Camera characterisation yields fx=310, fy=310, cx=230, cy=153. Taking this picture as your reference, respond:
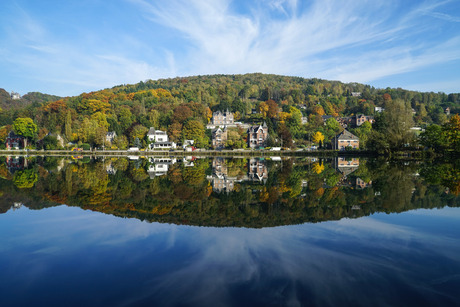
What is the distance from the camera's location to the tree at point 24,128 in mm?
82312

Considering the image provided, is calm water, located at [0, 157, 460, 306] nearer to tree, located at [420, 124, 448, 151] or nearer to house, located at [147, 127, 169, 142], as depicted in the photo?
tree, located at [420, 124, 448, 151]

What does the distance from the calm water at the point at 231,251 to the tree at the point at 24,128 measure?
83338 mm

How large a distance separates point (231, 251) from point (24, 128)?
93730 mm

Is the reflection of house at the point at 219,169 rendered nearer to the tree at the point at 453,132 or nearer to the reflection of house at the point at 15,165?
the reflection of house at the point at 15,165

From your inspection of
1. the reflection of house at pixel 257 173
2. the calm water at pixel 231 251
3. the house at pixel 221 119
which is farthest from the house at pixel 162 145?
the calm water at pixel 231 251

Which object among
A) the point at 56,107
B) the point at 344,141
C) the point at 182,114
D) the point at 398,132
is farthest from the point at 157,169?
the point at 56,107

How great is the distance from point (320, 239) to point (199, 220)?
372cm

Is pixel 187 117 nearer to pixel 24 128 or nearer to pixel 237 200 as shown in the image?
pixel 24 128

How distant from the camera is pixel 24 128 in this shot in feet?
271

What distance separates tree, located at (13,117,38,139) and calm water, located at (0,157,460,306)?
8334cm

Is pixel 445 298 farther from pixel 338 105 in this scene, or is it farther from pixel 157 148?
pixel 338 105

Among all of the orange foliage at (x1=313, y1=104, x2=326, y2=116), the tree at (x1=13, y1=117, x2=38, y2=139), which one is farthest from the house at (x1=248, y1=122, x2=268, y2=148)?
the tree at (x1=13, y1=117, x2=38, y2=139)

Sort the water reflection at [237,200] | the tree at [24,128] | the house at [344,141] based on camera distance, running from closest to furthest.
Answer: the water reflection at [237,200], the house at [344,141], the tree at [24,128]

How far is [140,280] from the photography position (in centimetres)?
541
